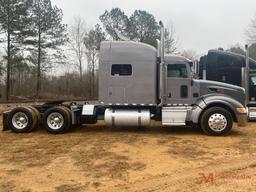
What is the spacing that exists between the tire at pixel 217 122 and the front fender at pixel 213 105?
0.22m

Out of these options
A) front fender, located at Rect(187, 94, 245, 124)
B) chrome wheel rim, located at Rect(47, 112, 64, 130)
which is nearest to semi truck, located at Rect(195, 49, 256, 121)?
front fender, located at Rect(187, 94, 245, 124)

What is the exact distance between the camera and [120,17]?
149ft

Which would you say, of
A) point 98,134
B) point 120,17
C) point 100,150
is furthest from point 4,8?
point 100,150

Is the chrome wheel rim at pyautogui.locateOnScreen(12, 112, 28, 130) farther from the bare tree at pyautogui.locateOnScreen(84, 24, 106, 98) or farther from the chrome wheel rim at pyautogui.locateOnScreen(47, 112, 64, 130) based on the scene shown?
the bare tree at pyautogui.locateOnScreen(84, 24, 106, 98)

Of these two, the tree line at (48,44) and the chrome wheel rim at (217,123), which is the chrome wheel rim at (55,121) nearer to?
the chrome wheel rim at (217,123)

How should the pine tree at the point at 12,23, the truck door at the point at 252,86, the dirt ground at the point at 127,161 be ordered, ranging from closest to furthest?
the dirt ground at the point at 127,161 → the truck door at the point at 252,86 → the pine tree at the point at 12,23

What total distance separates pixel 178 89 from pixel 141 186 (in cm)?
726

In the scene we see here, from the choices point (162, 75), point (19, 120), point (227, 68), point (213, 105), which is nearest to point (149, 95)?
point (162, 75)

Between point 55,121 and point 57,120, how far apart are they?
0.26ft

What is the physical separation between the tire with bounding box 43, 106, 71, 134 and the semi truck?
745cm

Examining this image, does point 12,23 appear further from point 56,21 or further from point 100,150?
point 100,150

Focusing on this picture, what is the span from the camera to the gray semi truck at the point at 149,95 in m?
13.9

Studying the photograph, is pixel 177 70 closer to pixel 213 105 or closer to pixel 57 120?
pixel 213 105

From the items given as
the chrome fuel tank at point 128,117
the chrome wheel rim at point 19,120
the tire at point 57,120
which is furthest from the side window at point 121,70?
the chrome wheel rim at point 19,120
